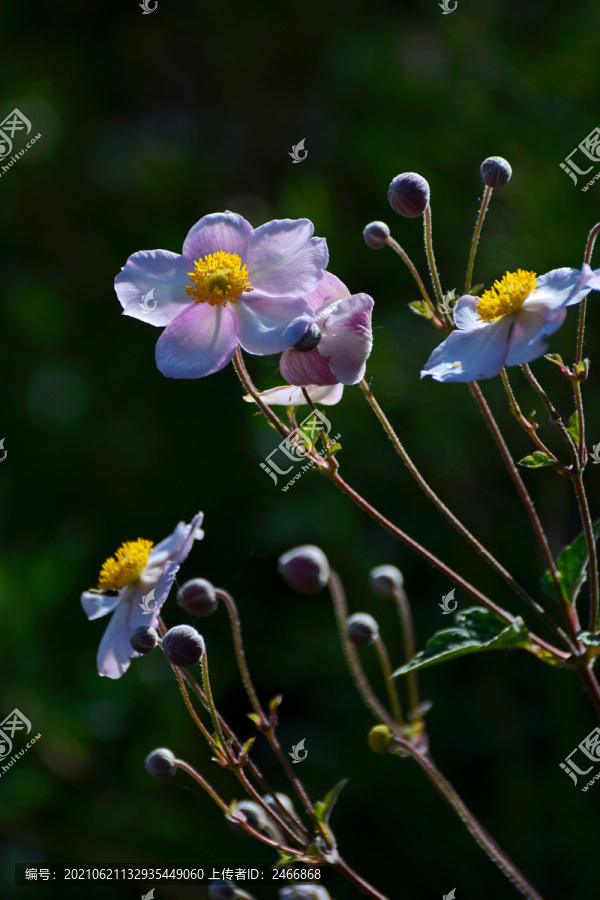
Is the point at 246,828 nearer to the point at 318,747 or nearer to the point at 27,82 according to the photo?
the point at 318,747

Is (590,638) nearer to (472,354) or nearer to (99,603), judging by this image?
(472,354)

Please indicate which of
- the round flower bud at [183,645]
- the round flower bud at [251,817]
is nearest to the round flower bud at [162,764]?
the round flower bud at [251,817]

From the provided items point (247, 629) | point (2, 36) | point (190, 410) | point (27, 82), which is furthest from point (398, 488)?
point (2, 36)

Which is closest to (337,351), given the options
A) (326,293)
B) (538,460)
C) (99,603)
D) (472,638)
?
(326,293)

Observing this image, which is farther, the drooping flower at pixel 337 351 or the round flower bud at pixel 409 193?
the round flower bud at pixel 409 193

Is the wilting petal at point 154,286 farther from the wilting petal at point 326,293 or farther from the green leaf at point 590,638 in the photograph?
the green leaf at point 590,638

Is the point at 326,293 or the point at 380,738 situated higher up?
the point at 326,293

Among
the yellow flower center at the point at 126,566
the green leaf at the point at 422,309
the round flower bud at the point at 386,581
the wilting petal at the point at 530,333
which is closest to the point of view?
the wilting petal at the point at 530,333

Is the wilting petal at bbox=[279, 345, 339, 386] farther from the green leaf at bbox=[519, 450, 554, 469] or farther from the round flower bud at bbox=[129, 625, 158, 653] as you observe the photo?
the round flower bud at bbox=[129, 625, 158, 653]
